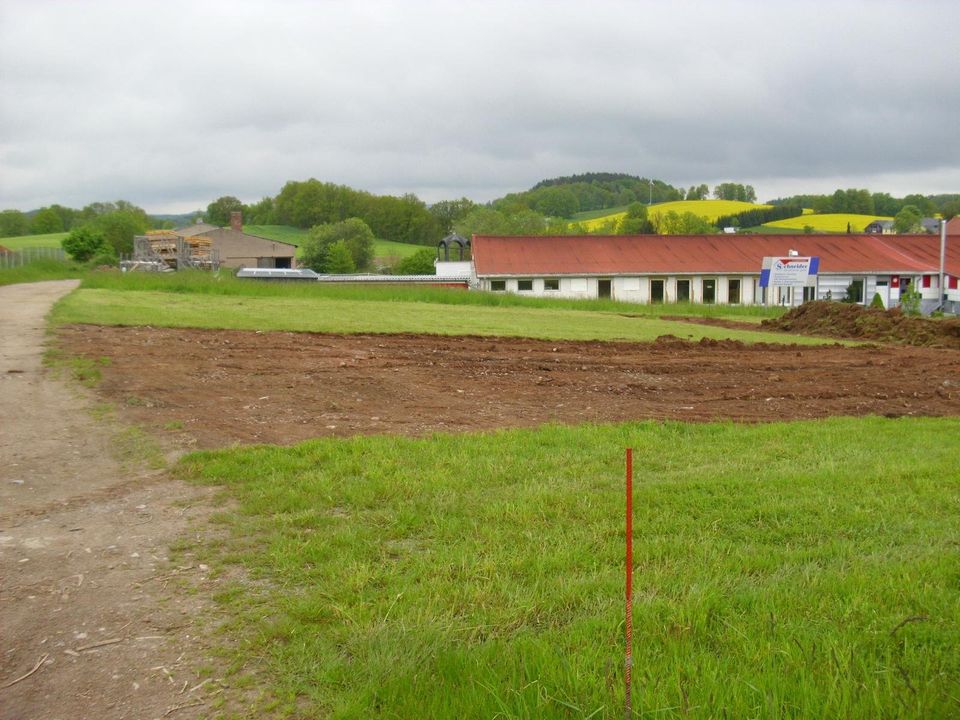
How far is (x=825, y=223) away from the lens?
421ft

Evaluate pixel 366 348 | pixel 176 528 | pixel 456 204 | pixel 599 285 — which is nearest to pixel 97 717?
pixel 176 528

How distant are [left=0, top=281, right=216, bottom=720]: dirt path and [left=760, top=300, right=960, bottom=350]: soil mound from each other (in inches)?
969

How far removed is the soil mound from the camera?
27.0 metres

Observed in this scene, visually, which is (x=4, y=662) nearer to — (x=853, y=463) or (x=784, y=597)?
(x=784, y=597)

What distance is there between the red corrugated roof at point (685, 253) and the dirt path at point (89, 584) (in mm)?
51627

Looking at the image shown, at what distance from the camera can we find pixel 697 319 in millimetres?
37188

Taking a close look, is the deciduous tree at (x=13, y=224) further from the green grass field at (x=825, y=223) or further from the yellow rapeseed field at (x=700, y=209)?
the green grass field at (x=825, y=223)

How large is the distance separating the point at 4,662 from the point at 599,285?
58201 mm

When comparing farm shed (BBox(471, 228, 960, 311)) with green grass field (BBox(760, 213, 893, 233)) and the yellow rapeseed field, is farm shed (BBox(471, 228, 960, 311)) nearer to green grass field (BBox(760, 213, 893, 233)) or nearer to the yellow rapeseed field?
green grass field (BBox(760, 213, 893, 233))

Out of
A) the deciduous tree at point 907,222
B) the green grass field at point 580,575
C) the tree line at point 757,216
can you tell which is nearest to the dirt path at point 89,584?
the green grass field at point 580,575

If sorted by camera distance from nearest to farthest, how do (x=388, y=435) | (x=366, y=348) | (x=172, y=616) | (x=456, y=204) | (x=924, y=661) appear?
1. (x=924, y=661)
2. (x=172, y=616)
3. (x=388, y=435)
4. (x=366, y=348)
5. (x=456, y=204)

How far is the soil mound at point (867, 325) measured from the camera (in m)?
27.0

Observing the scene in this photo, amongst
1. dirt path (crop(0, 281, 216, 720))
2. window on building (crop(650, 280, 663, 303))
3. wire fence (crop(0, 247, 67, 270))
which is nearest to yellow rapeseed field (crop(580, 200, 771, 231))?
window on building (crop(650, 280, 663, 303))

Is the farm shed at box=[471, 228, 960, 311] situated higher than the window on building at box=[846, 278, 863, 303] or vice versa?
the farm shed at box=[471, 228, 960, 311]
